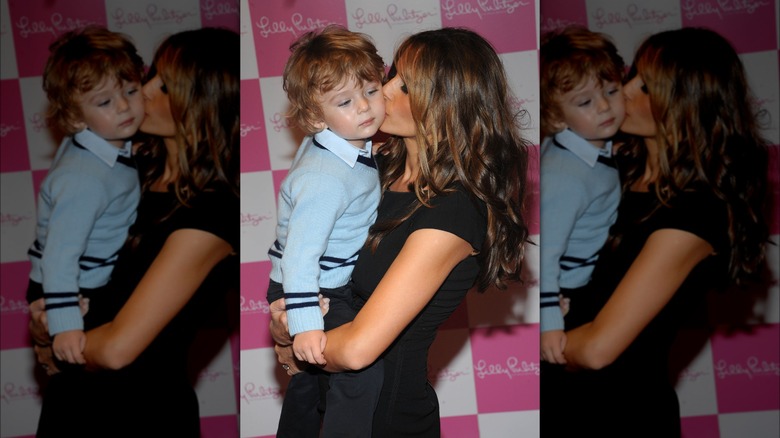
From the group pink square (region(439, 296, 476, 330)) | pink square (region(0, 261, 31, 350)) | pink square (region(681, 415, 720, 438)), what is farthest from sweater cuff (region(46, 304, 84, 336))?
pink square (region(681, 415, 720, 438))

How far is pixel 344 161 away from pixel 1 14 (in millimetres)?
1428

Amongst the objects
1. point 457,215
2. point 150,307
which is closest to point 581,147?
point 457,215

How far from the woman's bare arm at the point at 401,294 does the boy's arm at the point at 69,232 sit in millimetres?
1063

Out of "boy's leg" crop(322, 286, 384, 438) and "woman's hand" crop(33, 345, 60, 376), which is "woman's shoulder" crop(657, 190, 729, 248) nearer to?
"boy's leg" crop(322, 286, 384, 438)

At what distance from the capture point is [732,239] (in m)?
2.58

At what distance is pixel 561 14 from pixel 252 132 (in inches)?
44.8

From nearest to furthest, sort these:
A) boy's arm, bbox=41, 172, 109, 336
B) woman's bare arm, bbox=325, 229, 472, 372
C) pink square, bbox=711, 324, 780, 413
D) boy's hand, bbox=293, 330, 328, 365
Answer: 1. woman's bare arm, bbox=325, 229, 472, 372
2. boy's hand, bbox=293, 330, 328, 365
3. boy's arm, bbox=41, 172, 109, 336
4. pink square, bbox=711, 324, 780, 413

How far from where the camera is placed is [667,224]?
257 centimetres

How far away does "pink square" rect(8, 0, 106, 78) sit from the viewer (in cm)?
267

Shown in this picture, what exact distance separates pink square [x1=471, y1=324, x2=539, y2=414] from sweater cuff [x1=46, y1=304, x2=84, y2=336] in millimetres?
1292

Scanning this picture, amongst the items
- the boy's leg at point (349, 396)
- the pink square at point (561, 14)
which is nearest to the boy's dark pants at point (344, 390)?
the boy's leg at point (349, 396)

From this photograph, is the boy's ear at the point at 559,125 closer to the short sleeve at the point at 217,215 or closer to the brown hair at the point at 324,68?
the brown hair at the point at 324,68

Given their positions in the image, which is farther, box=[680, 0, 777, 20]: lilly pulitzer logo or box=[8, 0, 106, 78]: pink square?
box=[680, 0, 777, 20]: lilly pulitzer logo

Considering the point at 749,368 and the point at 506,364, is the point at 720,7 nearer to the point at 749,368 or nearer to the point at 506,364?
the point at 749,368
